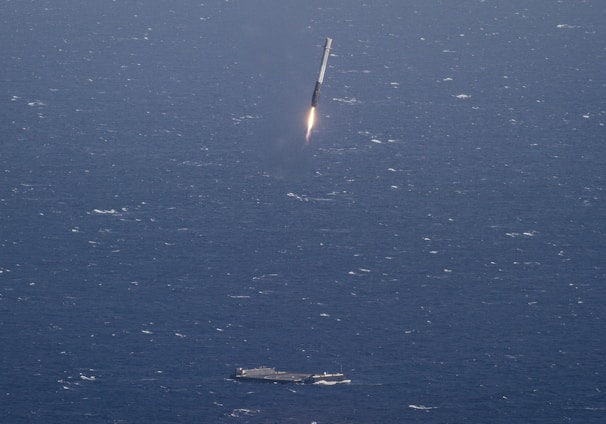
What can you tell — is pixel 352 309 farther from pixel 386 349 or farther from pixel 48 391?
pixel 48 391

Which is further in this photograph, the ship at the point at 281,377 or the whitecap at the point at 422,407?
the ship at the point at 281,377

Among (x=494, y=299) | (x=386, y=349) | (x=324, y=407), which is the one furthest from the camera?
(x=494, y=299)

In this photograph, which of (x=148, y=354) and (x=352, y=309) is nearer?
(x=148, y=354)

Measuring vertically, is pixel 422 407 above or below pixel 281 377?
below

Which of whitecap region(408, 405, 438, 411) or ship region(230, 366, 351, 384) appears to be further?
ship region(230, 366, 351, 384)

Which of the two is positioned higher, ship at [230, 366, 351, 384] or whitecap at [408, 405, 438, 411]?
ship at [230, 366, 351, 384]

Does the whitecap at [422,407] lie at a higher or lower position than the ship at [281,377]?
lower

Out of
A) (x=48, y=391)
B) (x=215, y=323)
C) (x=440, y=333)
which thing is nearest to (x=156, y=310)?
(x=215, y=323)

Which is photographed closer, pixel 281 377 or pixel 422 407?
pixel 422 407
